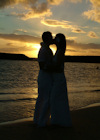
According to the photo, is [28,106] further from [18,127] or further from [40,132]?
[40,132]

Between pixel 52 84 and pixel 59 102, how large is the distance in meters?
0.55

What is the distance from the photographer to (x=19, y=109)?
30.9 ft

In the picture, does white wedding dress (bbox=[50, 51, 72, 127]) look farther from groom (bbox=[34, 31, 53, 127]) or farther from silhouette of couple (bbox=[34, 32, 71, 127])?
groom (bbox=[34, 31, 53, 127])

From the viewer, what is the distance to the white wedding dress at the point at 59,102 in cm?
532

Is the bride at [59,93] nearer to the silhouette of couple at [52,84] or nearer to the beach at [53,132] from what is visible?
the silhouette of couple at [52,84]

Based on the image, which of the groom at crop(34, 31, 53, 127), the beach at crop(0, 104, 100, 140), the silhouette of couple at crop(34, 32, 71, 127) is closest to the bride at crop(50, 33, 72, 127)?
the silhouette of couple at crop(34, 32, 71, 127)

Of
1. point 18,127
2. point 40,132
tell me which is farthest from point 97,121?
point 18,127

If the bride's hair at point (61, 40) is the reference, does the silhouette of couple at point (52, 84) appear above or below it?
below

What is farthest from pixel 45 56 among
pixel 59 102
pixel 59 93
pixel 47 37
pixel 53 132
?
pixel 53 132

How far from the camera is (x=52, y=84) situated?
17.8 ft

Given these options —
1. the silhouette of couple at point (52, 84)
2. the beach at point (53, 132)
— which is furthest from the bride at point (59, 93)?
the beach at point (53, 132)

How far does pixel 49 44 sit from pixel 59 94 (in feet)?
4.84

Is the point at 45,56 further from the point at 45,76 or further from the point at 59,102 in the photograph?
the point at 59,102

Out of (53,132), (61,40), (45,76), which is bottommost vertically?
(53,132)
